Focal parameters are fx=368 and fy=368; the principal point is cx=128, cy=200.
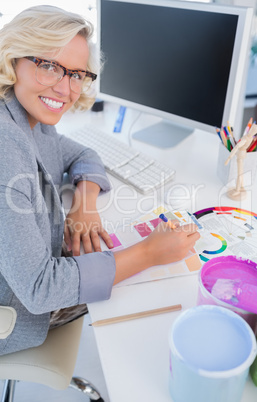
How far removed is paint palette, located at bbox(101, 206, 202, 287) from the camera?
2.41 ft

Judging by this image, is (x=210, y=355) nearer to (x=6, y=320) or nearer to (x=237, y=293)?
(x=237, y=293)

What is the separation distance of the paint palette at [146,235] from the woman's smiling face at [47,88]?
321mm

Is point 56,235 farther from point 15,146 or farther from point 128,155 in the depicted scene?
point 128,155

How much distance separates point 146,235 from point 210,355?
0.40 meters

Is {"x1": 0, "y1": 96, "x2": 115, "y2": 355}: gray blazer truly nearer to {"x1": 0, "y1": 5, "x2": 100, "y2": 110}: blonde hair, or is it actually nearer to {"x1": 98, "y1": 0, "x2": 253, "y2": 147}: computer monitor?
{"x1": 0, "y1": 5, "x2": 100, "y2": 110}: blonde hair

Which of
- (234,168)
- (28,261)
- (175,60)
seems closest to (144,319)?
(28,261)

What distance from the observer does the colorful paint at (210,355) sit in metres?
0.45

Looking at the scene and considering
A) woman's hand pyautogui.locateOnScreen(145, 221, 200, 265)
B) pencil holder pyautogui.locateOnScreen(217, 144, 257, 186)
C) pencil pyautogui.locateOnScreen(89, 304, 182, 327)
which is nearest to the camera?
pencil pyautogui.locateOnScreen(89, 304, 182, 327)

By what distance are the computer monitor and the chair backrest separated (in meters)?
0.75

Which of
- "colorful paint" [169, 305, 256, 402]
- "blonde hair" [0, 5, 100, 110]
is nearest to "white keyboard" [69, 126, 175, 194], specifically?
"blonde hair" [0, 5, 100, 110]

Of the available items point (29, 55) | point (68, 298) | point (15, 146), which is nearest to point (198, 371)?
point (68, 298)

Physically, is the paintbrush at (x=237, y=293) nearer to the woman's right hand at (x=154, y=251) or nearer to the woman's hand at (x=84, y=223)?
the woman's right hand at (x=154, y=251)

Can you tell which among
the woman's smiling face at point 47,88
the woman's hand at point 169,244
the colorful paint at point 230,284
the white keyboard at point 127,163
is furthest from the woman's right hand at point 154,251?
the woman's smiling face at point 47,88

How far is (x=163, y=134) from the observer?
1.32 m
